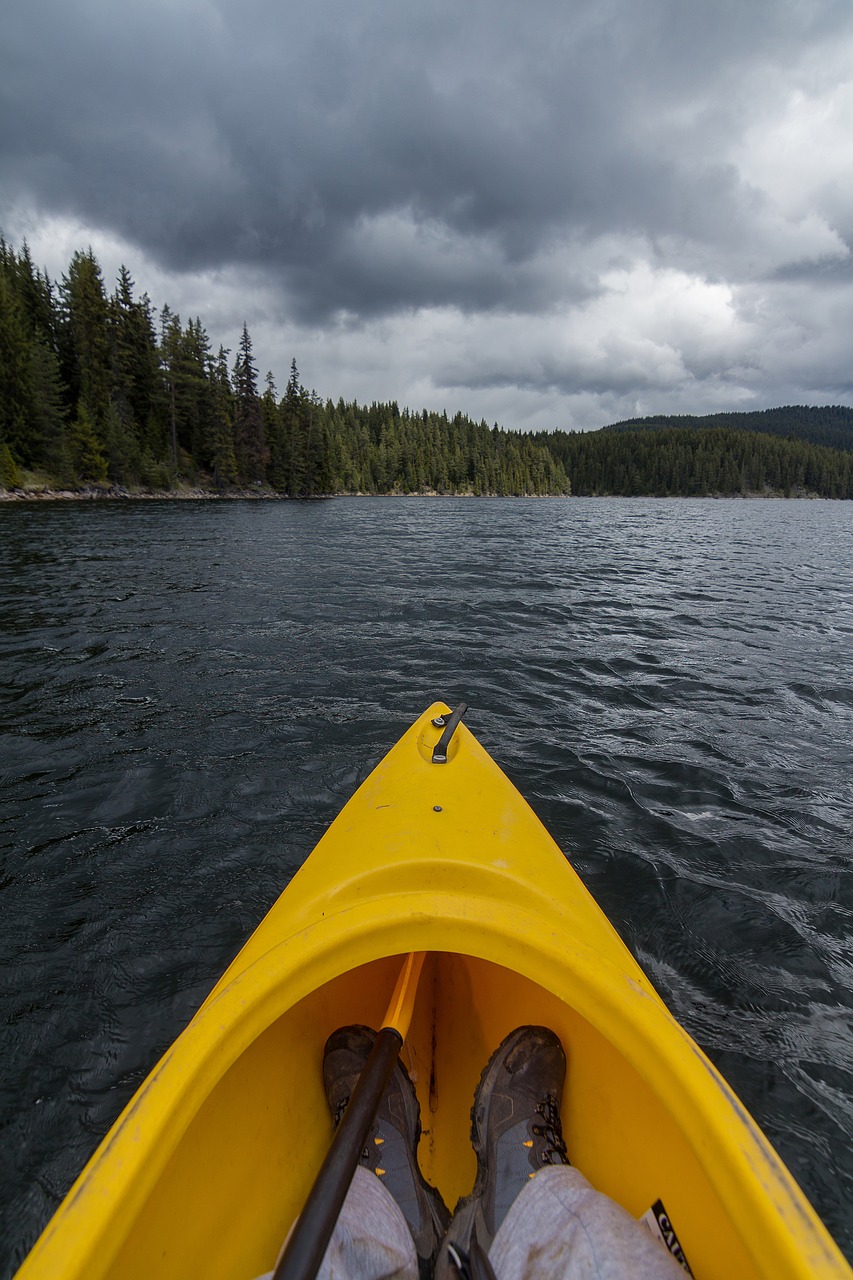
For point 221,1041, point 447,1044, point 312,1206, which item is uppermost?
point 221,1041

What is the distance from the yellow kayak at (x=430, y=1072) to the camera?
1368 millimetres

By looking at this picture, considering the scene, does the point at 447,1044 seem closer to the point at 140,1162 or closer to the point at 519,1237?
the point at 519,1237

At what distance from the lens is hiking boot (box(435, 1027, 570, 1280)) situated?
192 cm

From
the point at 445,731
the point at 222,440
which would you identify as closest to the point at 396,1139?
the point at 445,731

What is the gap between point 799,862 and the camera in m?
4.16

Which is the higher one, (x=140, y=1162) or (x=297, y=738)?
(x=140, y=1162)

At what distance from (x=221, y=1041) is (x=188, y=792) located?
3.53 m

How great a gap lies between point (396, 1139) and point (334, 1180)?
2.70 ft

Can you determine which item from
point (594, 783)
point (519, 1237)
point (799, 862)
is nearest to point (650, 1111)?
point (519, 1237)

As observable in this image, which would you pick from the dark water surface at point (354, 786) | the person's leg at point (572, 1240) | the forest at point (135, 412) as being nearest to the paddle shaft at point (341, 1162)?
the person's leg at point (572, 1240)

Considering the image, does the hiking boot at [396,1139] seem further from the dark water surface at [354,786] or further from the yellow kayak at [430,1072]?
the dark water surface at [354,786]

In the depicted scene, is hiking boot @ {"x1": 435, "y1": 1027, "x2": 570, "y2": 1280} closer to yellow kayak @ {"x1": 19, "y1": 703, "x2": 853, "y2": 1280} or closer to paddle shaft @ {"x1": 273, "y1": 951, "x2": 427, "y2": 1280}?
yellow kayak @ {"x1": 19, "y1": 703, "x2": 853, "y2": 1280}

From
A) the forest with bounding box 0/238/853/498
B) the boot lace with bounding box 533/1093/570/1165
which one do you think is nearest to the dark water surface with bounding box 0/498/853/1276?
the boot lace with bounding box 533/1093/570/1165

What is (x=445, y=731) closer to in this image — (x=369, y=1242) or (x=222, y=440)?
(x=369, y=1242)
